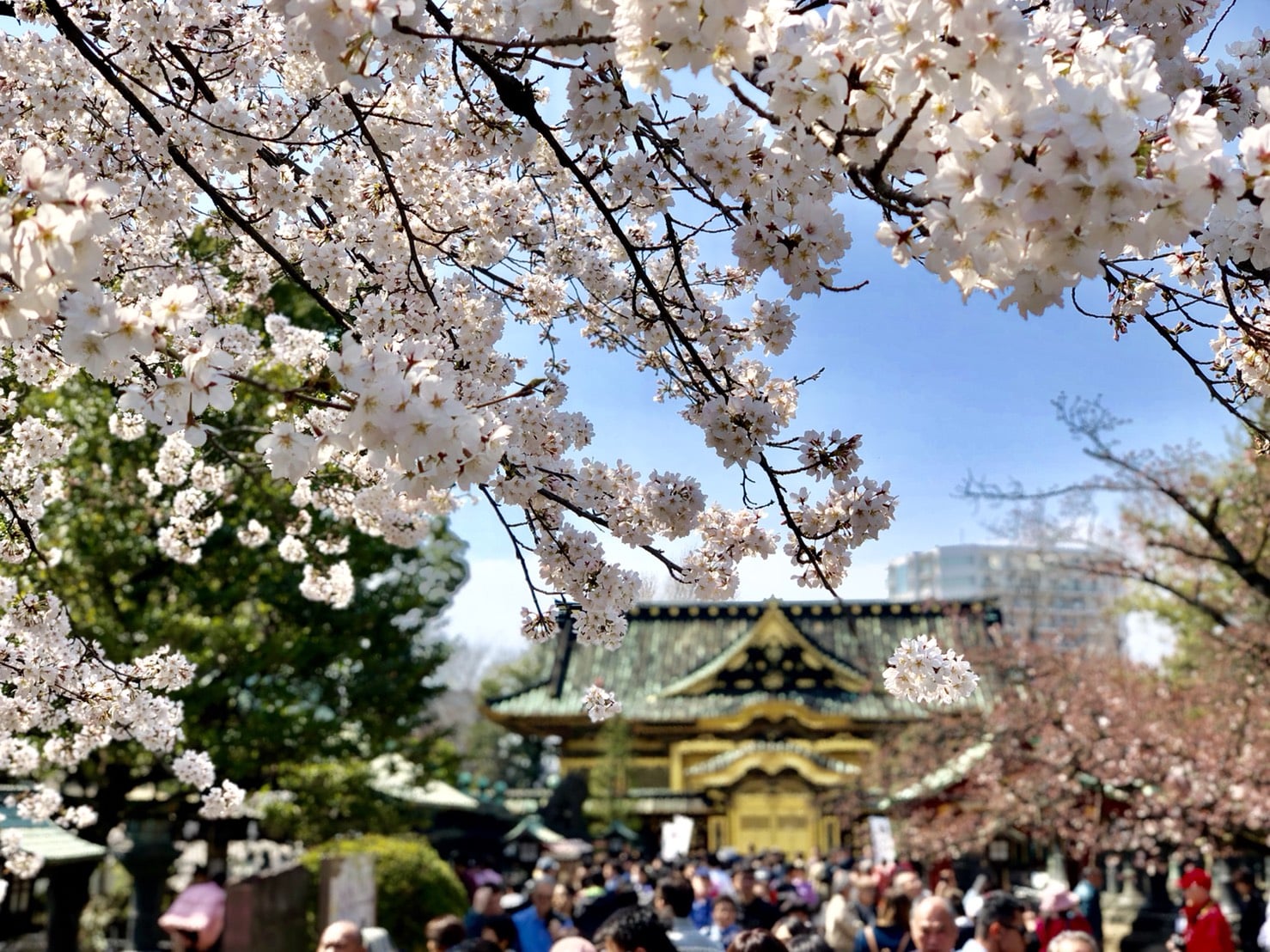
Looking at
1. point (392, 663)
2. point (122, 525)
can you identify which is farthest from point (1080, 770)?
point (122, 525)

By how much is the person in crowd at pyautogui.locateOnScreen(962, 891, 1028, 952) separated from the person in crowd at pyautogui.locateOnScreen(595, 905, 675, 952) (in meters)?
1.57

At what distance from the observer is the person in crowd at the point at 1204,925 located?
7.24m

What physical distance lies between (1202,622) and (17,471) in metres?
20.4

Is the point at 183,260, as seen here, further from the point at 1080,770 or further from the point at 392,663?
the point at 1080,770

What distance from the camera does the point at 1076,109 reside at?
1.64m

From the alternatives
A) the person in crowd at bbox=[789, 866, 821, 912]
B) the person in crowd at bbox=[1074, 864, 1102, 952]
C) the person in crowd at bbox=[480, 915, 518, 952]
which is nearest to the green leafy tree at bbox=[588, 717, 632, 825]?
the person in crowd at bbox=[789, 866, 821, 912]

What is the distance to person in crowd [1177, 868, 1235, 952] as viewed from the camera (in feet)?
23.8

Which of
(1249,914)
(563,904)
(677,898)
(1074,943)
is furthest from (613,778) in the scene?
(1074,943)

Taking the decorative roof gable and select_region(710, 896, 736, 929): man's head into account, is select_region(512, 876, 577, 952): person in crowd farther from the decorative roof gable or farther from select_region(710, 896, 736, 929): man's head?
the decorative roof gable

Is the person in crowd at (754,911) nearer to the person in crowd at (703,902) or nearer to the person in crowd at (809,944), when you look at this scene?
the person in crowd at (703,902)

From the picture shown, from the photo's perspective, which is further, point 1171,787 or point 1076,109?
point 1171,787

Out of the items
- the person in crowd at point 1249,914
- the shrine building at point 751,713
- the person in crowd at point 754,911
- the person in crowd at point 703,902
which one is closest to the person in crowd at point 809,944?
the person in crowd at point 754,911

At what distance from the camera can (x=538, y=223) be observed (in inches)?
183

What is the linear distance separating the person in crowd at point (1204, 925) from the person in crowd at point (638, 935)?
16.0 ft
